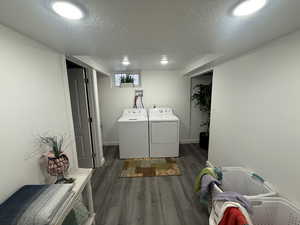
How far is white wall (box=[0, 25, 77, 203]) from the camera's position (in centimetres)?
88

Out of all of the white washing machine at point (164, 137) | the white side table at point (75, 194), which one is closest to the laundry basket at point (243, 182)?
the white side table at point (75, 194)

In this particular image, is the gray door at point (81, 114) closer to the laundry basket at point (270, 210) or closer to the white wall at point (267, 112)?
the laundry basket at point (270, 210)

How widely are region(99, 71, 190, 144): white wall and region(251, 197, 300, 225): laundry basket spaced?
279 cm

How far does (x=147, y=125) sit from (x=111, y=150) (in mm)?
1420

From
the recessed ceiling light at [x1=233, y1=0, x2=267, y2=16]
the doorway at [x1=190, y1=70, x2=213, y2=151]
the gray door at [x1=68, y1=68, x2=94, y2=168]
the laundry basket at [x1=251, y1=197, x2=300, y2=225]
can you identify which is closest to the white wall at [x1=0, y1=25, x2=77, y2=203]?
the gray door at [x1=68, y1=68, x2=94, y2=168]

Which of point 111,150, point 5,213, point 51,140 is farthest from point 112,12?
point 111,150

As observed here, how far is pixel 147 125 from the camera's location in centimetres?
309

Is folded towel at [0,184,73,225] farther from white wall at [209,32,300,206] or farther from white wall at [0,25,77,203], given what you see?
white wall at [209,32,300,206]

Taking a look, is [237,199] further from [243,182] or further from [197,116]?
[197,116]

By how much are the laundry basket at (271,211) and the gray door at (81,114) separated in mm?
2682

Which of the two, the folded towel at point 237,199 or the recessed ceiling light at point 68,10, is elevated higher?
the recessed ceiling light at point 68,10

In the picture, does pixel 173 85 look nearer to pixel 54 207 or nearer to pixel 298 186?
pixel 298 186

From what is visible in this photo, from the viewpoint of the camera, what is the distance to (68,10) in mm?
739

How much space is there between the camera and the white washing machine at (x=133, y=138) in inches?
121
